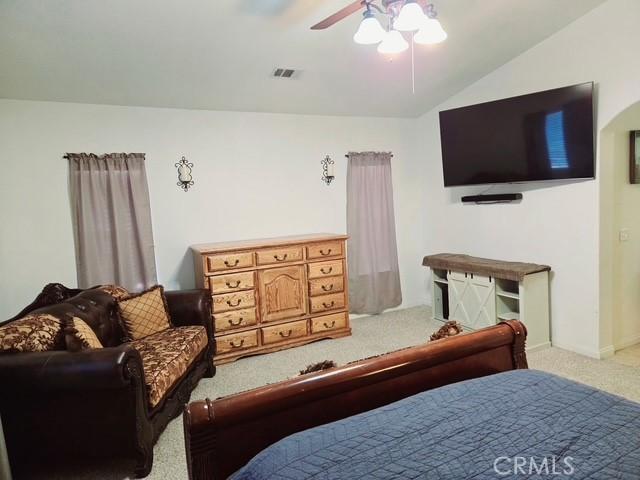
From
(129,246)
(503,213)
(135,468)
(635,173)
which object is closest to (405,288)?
(503,213)

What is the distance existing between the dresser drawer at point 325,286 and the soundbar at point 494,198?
5.65ft

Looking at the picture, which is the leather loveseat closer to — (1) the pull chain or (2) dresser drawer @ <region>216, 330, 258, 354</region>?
(2) dresser drawer @ <region>216, 330, 258, 354</region>

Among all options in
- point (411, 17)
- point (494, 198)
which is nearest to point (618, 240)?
point (494, 198)

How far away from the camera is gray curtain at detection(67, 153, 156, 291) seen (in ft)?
12.3

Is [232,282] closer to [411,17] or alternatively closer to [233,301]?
[233,301]

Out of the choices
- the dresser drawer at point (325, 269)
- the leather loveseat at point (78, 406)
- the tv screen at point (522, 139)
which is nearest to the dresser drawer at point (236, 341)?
the dresser drawer at point (325, 269)

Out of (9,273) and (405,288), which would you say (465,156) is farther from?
(9,273)

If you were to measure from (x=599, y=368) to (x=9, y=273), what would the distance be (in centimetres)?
505

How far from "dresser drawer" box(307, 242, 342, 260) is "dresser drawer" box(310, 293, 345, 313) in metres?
0.43

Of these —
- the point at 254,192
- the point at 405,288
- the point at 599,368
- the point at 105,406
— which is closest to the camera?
the point at 105,406

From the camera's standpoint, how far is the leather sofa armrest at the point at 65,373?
6.86 ft

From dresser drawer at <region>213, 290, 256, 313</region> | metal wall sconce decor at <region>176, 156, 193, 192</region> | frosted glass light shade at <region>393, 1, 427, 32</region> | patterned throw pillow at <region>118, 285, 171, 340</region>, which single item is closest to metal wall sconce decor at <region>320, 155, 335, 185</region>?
metal wall sconce decor at <region>176, 156, 193, 192</region>

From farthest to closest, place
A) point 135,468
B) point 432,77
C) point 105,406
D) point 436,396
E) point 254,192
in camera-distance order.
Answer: point 254,192, point 432,77, point 135,468, point 105,406, point 436,396

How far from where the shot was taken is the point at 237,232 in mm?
4484
